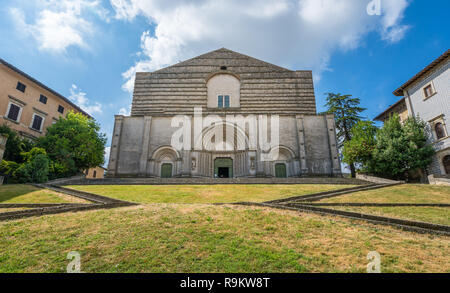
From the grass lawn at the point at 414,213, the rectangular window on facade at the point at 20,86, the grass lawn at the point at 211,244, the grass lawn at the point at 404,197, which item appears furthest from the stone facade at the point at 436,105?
the rectangular window on facade at the point at 20,86

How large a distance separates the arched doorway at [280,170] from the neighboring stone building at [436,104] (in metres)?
11.6

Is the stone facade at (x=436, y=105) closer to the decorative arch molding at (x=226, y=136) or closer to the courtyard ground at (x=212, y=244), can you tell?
the decorative arch molding at (x=226, y=136)

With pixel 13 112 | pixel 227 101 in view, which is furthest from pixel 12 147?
pixel 227 101

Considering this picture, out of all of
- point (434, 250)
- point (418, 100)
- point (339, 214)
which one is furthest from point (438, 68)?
point (434, 250)

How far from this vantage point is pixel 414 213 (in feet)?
24.8

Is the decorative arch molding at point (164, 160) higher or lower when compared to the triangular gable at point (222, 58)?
lower

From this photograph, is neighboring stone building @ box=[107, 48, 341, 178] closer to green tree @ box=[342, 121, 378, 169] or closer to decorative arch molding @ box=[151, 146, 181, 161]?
decorative arch molding @ box=[151, 146, 181, 161]

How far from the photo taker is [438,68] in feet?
62.1

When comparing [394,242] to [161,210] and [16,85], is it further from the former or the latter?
[16,85]

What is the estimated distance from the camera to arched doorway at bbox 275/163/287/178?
2255cm

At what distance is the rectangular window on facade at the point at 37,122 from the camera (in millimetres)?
25056
